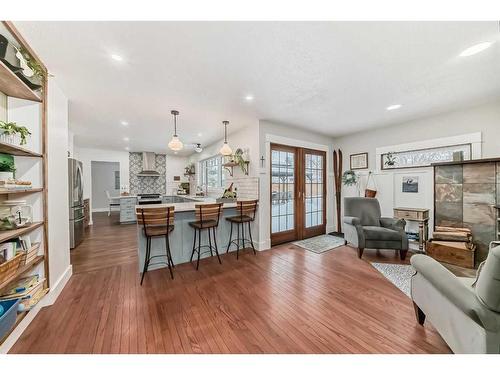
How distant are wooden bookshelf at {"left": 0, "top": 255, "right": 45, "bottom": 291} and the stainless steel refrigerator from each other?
216 centimetres

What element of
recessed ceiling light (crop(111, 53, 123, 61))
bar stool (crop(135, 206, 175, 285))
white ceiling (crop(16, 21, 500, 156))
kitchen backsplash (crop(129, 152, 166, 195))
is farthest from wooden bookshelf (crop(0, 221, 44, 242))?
kitchen backsplash (crop(129, 152, 166, 195))

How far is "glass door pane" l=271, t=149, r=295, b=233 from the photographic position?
155 inches

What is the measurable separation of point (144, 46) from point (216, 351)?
2.57 metres

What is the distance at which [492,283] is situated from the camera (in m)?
0.99

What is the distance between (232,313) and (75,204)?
393 cm

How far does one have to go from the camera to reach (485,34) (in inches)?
61.5

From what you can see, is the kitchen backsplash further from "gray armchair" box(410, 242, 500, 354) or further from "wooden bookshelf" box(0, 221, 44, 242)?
"gray armchair" box(410, 242, 500, 354)

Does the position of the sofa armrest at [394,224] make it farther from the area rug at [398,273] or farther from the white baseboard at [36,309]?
the white baseboard at [36,309]

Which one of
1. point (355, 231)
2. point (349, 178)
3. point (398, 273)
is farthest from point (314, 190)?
point (398, 273)

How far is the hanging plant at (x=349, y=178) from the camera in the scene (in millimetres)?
4481
